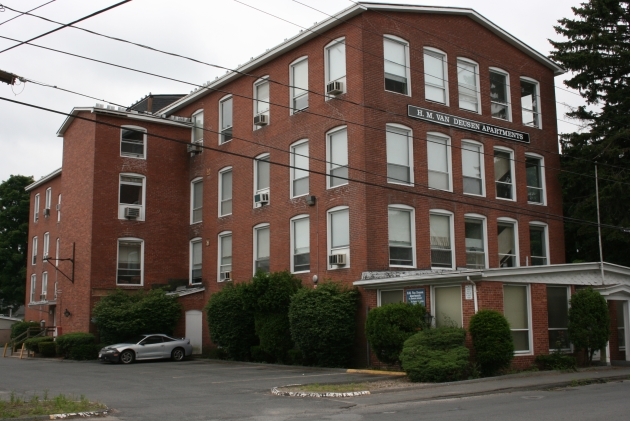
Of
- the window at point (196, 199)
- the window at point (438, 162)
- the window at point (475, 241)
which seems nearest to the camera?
the window at point (438, 162)

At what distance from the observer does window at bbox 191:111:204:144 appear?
37700mm

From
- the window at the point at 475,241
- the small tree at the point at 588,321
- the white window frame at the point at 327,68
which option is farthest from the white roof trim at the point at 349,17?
the small tree at the point at 588,321

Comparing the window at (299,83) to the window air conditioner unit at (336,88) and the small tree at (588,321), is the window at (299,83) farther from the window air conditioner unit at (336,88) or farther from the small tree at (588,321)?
the small tree at (588,321)

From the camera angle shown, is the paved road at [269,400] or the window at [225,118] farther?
the window at [225,118]

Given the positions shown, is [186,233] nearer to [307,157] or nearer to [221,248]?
[221,248]

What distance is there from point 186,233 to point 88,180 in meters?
5.61

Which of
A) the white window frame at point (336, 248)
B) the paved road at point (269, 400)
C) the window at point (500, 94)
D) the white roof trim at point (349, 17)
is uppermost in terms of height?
the white roof trim at point (349, 17)

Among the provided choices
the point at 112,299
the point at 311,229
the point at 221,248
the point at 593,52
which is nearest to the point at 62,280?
the point at 112,299

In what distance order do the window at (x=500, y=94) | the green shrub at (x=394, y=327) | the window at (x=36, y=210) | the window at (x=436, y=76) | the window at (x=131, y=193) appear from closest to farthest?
the green shrub at (x=394, y=327)
the window at (x=436, y=76)
the window at (x=500, y=94)
the window at (x=131, y=193)
the window at (x=36, y=210)

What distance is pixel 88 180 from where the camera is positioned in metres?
36.2

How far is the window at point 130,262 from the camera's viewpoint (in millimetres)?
36125

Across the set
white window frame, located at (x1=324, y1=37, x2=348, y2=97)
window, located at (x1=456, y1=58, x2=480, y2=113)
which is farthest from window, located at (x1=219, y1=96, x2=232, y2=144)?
window, located at (x1=456, y1=58, x2=480, y2=113)

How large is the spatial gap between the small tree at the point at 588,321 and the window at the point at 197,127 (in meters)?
21.1

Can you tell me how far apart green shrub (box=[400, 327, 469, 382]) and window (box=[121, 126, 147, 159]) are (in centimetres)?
2071
